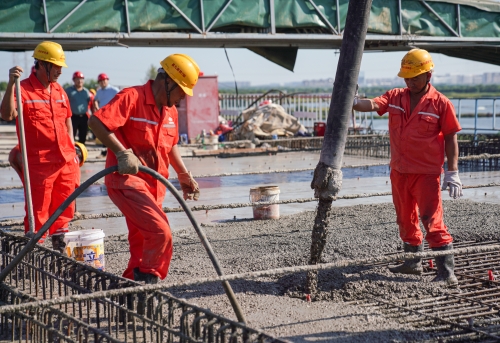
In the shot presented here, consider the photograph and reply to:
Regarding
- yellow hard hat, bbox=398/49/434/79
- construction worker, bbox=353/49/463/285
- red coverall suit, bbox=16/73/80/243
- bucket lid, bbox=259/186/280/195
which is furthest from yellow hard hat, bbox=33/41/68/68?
bucket lid, bbox=259/186/280/195

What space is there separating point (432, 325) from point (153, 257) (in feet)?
6.58

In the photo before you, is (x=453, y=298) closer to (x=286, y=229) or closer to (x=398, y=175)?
(x=398, y=175)

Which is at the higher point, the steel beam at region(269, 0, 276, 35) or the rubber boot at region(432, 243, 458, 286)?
the steel beam at region(269, 0, 276, 35)

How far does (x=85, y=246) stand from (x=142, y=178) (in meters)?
1.49

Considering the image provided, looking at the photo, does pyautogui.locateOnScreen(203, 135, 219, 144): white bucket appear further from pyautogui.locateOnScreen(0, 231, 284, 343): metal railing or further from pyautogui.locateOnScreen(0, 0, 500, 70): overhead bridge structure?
pyautogui.locateOnScreen(0, 231, 284, 343): metal railing

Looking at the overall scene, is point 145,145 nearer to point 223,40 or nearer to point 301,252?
point 301,252

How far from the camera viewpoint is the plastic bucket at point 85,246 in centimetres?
614

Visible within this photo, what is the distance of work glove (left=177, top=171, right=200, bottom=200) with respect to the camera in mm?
5520

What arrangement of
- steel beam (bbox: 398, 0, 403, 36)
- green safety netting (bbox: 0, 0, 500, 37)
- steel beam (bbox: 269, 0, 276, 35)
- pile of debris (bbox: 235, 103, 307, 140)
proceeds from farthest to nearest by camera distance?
pile of debris (bbox: 235, 103, 307, 140) < steel beam (bbox: 398, 0, 403, 36) < steel beam (bbox: 269, 0, 276, 35) < green safety netting (bbox: 0, 0, 500, 37)

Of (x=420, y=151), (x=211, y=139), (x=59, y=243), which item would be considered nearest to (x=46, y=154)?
(x=59, y=243)

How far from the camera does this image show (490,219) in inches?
338

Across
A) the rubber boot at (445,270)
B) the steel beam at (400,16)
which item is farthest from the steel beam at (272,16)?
the rubber boot at (445,270)

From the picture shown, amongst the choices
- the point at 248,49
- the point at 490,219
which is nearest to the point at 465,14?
the point at 248,49

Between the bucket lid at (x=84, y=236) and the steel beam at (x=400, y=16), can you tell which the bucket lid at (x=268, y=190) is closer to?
the bucket lid at (x=84, y=236)
